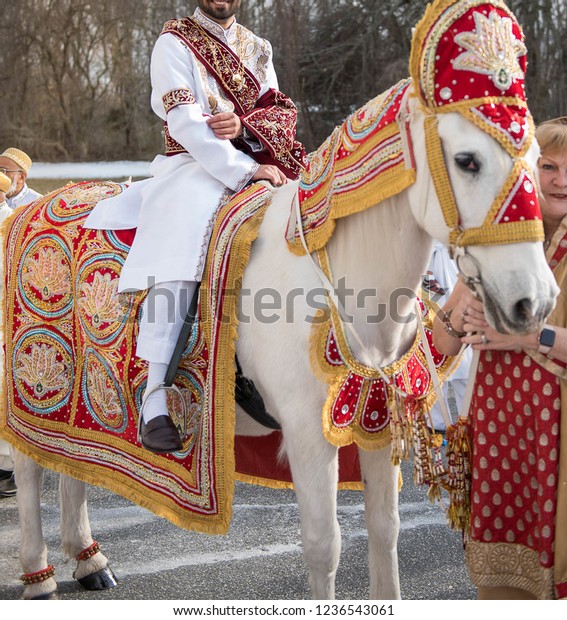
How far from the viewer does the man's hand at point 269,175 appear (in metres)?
3.07

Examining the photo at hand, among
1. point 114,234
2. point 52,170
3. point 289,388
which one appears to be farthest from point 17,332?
point 52,170

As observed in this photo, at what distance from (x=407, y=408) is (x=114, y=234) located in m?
1.35

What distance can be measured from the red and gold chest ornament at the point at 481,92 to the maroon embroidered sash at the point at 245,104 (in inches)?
41.0

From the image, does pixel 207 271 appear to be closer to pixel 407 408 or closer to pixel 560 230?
pixel 407 408

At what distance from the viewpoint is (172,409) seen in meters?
2.97

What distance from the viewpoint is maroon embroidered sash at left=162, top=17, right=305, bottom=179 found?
10.3 ft

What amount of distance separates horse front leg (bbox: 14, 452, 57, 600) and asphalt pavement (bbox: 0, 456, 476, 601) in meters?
0.10

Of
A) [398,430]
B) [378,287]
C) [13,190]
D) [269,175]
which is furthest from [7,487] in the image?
[378,287]

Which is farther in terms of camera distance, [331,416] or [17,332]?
[17,332]

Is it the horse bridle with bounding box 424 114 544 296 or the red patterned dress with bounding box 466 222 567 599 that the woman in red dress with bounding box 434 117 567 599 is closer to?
the red patterned dress with bounding box 466 222 567 599

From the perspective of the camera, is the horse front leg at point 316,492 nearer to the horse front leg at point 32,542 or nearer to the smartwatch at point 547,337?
the smartwatch at point 547,337

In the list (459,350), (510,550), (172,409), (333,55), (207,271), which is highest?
(333,55)

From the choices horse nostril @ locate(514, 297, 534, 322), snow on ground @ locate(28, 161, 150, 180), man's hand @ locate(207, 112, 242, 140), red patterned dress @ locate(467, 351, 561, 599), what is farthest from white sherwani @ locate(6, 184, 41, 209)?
snow on ground @ locate(28, 161, 150, 180)

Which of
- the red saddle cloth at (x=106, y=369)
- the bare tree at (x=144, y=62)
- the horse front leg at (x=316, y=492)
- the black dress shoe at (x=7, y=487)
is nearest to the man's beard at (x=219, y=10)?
the red saddle cloth at (x=106, y=369)
